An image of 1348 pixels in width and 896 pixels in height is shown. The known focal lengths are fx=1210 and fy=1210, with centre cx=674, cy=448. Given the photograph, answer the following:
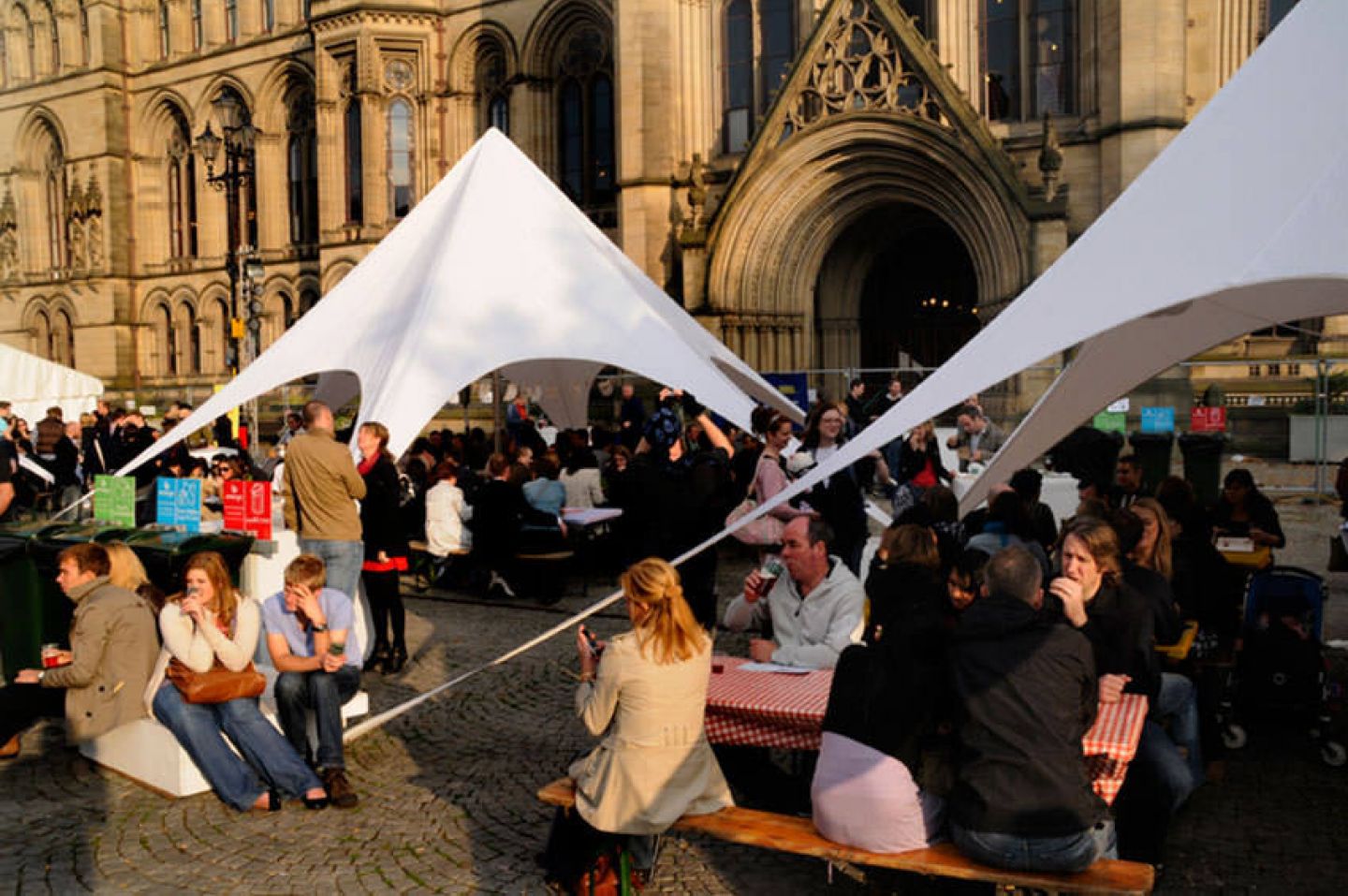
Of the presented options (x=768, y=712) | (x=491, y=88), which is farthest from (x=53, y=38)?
(x=768, y=712)

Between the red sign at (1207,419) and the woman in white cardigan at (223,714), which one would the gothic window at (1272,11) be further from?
the woman in white cardigan at (223,714)

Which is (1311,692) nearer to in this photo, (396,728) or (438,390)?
(396,728)

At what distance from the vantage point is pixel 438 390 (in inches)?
377

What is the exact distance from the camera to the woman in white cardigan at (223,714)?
5.71 m

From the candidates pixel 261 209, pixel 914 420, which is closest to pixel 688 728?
pixel 914 420

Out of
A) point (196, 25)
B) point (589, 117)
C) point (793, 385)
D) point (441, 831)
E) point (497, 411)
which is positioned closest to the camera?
point (441, 831)

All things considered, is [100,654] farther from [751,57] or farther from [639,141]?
[751,57]

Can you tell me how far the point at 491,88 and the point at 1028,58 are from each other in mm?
13811

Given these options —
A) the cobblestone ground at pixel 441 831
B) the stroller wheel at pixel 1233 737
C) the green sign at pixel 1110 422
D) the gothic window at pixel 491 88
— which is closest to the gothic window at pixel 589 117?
the gothic window at pixel 491 88

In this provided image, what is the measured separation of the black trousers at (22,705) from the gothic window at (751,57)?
18.8m

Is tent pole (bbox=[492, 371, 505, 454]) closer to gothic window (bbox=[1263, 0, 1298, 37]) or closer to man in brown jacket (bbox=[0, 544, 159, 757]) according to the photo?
man in brown jacket (bbox=[0, 544, 159, 757])

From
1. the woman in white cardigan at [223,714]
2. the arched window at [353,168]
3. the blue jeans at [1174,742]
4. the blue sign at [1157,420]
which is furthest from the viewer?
the arched window at [353,168]

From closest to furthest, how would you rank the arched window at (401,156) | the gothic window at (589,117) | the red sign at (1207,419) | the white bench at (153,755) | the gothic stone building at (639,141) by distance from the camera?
1. the white bench at (153,755)
2. the red sign at (1207,419)
3. the gothic stone building at (639,141)
4. the gothic window at (589,117)
5. the arched window at (401,156)

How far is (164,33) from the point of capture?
1435 inches
